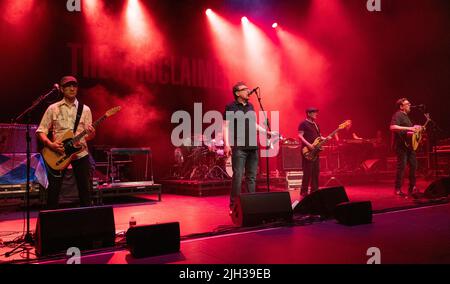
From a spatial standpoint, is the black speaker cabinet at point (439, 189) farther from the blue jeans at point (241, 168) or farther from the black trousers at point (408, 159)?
the blue jeans at point (241, 168)

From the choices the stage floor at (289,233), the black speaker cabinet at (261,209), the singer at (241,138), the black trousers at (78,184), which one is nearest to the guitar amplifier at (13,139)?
the stage floor at (289,233)

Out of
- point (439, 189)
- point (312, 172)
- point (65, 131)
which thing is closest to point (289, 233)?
point (65, 131)

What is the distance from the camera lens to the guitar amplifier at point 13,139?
7148 millimetres

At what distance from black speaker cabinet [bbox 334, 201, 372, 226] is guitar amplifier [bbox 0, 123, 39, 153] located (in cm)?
618

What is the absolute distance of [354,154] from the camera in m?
13.3

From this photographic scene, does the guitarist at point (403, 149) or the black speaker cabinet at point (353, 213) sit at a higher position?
the guitarist at point (403, 149)

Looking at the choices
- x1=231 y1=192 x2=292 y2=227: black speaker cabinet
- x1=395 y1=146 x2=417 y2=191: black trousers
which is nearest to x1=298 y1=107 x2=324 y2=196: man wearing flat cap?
x1=395 y1=146 x2=417 y2=191: black trousers

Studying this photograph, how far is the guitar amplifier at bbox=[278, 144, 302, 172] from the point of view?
34.6 feet

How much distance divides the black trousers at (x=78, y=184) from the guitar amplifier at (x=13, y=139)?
151 inches

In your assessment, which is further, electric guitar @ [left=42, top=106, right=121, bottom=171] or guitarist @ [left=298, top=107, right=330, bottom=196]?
guitarist @ [left=298, top=107, right=330, bottom=196]

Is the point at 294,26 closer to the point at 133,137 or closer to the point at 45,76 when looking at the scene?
the point at 133,137

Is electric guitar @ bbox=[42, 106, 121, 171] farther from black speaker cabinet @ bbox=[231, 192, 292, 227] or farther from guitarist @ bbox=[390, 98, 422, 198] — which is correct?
guitarist @ bbox=[390, 98, 422, 198]

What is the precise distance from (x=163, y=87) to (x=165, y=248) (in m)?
8.07

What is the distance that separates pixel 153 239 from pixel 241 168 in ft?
6.70
